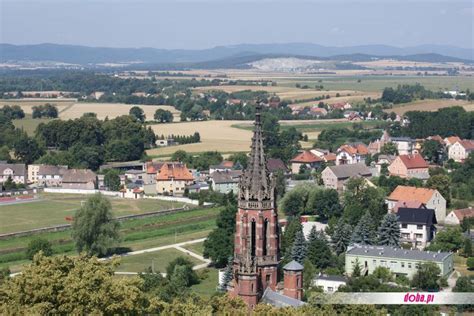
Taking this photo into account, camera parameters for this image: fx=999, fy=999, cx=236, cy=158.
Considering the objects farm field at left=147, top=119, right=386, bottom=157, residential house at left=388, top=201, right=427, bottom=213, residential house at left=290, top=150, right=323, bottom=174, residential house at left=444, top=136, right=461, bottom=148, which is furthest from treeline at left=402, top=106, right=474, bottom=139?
residential house at left=388, top=201, right=427, bottom=213

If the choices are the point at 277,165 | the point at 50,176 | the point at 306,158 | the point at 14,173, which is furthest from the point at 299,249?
the point at 14,173

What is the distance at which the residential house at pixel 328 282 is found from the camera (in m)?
49.1

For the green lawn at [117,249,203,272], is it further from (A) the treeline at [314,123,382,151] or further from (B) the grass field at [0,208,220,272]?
(A) the treeline at [314,123,382,151]

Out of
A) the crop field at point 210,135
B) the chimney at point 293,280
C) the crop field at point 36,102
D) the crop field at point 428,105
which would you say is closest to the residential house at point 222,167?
the crop field at point 210,135

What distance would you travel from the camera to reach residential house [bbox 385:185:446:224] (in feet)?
232

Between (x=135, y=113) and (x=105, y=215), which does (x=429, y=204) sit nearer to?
(x=105, y=215)

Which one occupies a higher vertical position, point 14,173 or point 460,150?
point 460,150

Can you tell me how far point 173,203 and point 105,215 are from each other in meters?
20.3

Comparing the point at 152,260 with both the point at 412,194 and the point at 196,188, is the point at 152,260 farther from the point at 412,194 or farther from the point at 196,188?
the point at 196,188

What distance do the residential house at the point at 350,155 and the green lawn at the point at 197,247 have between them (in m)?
37.1

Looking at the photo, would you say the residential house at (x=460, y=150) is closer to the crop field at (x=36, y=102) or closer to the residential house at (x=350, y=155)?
the residential house at (x=350, y=155)

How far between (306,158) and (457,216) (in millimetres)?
30365

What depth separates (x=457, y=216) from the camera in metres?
69.5

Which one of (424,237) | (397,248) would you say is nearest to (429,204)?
(424,237)
